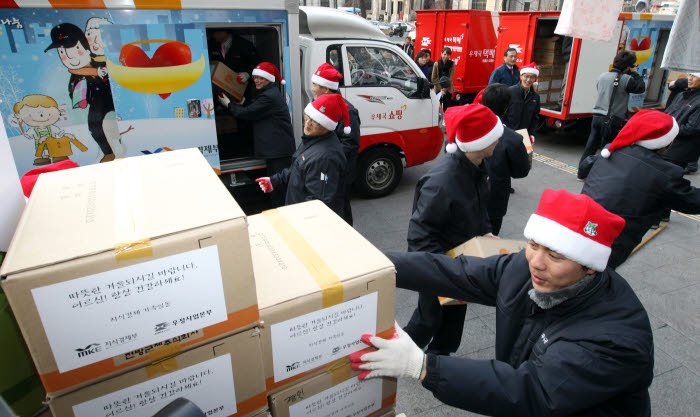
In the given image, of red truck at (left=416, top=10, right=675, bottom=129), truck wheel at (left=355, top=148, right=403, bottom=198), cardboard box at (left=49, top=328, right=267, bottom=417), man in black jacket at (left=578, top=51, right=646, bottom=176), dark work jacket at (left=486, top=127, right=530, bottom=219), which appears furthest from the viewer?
red truck at (left=416, top=10, right=675, bottom=129)

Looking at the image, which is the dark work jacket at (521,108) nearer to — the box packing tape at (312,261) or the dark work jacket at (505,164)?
the dark work jacket at (505,164)

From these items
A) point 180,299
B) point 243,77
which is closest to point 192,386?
point 180,299

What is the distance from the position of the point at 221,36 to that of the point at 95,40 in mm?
2346

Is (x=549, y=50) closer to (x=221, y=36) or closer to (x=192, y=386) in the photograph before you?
(x=221, y=36)

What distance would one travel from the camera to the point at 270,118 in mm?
4730

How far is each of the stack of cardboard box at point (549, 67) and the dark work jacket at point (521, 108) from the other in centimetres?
412

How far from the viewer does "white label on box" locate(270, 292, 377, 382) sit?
4.26 feet

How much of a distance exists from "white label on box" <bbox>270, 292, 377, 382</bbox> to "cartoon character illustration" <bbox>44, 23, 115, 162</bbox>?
3.34m

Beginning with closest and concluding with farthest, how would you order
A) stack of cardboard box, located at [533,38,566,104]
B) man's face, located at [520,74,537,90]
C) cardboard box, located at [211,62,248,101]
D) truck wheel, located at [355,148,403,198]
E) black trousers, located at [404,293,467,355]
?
black trousers, located at [404,293,467,355]
cardboard box, located at [211,62,248,101]
truck wheel, located at [355,148,403,198]
man's face, located at [520,74,537,90]
stack of cardboard box, located at [533,38,566,104]

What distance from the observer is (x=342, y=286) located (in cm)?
131

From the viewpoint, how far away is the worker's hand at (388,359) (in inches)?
57.1

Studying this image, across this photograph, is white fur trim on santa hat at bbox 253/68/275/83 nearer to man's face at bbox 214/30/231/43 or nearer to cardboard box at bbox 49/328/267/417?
man's face at bbox 214/30/231/43

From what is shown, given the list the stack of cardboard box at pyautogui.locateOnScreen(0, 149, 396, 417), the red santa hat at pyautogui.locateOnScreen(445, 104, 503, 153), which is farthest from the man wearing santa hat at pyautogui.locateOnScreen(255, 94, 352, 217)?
the stack of cardboard box at pyautogui.locateOnScreen(0, 149, 396, 417)

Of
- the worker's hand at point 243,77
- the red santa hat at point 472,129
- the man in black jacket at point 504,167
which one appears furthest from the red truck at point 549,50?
the red santa hat at point 472,129
